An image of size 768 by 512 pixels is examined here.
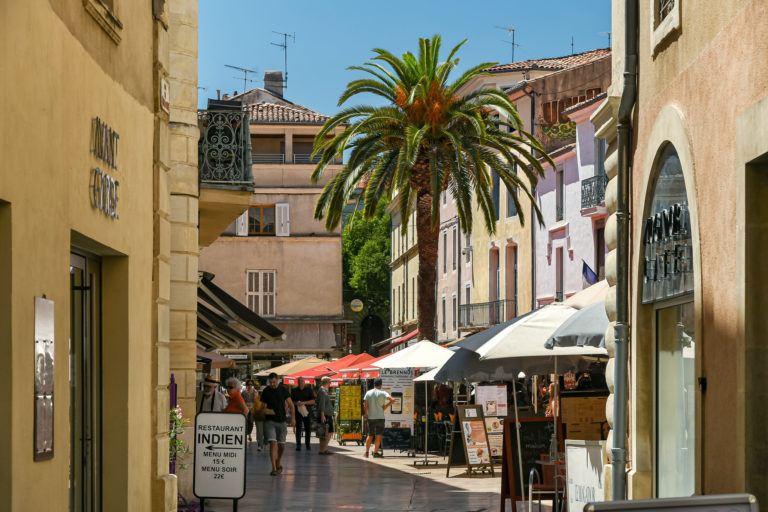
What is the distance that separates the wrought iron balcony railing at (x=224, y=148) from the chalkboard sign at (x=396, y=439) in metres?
14.6

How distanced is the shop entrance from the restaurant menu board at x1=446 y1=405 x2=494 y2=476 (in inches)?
549

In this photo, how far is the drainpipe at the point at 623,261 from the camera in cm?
1165

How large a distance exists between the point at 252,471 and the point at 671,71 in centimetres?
1685

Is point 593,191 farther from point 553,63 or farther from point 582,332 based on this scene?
point 582,332

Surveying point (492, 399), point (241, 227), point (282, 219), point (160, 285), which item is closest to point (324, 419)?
point (492, 399)

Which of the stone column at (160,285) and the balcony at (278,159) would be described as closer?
the stone column at (160,285)

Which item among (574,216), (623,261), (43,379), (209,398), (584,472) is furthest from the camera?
(574,216)

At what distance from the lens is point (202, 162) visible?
1783 cm

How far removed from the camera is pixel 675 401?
10.9 metres

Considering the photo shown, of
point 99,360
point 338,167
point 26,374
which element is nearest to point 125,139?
point 99,360

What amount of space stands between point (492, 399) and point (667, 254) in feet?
54.6

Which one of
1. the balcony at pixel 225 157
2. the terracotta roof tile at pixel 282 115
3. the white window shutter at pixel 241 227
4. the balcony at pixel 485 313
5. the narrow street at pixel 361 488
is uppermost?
the terracotta roof tile at pixel 282 115

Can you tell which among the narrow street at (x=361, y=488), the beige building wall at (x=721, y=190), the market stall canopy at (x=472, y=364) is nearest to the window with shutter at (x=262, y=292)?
the narrow street at (x=361, y=488)

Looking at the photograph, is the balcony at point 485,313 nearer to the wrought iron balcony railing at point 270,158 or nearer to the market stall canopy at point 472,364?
the wrought iron balcony railing at point 270,158
